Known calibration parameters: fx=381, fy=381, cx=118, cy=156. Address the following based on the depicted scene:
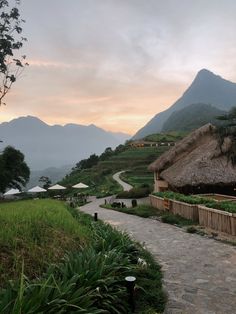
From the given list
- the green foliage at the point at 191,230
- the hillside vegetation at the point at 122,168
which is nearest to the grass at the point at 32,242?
the green foliage at the point at 191,230

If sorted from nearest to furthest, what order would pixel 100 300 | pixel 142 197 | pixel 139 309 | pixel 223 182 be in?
pixel 100 300
pixel 139 309
pixel 223 182
pixel 142 197

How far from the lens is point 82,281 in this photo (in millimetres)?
5883

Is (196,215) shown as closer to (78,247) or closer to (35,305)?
(78,247)

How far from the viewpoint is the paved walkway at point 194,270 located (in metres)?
6.95

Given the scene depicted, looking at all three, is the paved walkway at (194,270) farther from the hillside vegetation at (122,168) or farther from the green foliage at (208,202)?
the hillside vegetation at (122,168)

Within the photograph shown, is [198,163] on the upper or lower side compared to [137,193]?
upper

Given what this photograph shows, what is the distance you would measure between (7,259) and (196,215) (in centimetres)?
1221

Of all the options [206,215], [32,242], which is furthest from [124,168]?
[32,242]

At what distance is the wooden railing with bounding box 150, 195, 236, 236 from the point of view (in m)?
13.5

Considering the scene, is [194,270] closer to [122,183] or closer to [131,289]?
[131,289]

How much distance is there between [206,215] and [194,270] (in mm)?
6310

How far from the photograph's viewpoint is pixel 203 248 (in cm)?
1173

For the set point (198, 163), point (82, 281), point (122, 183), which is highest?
point (198, 163)

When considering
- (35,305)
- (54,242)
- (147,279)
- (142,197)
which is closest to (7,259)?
(54,242)
